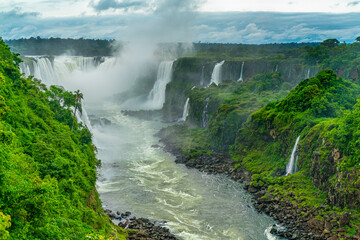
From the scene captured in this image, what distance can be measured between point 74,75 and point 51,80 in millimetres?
13757

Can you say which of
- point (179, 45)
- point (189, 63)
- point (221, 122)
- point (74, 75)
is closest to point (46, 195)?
point (221, 122)

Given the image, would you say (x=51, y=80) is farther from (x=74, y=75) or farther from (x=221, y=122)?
(x=221, y=122)

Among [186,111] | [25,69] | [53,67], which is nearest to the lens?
[25,69]

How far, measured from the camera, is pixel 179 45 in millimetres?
131750

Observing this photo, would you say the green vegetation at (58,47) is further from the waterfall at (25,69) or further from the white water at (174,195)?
the white water at (174,195)

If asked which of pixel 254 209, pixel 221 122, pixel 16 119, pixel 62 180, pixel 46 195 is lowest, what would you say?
pixel 254 209

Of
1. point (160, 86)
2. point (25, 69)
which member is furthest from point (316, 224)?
point (160, 86)

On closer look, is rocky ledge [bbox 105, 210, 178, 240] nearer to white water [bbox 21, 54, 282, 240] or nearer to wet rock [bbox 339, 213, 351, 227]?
white water [bbox 21, 54, 282, 240]

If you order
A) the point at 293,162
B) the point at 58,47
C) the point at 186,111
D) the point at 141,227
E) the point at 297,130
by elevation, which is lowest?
the point at 141,227

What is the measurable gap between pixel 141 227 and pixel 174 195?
8.68m

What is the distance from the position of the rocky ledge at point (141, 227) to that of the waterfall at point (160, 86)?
186 feet

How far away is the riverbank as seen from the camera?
30578 mm

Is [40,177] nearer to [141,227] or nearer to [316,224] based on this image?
[141,227]

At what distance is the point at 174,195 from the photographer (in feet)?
132
